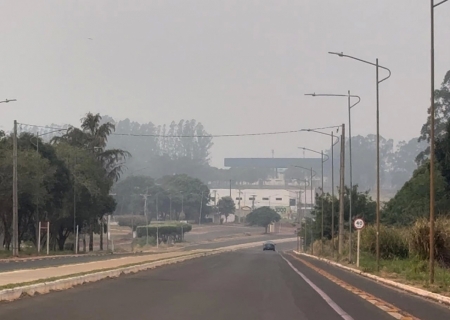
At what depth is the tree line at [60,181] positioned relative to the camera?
60.9m

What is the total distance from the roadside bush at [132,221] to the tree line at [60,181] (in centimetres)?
5158

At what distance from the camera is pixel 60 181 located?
69875mm

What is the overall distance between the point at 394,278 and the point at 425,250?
11.5 feet

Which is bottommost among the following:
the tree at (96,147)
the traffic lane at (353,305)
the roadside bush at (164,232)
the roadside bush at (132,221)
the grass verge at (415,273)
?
the roadside bush at (164,232)

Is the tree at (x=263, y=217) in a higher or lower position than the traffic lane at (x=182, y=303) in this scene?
lower

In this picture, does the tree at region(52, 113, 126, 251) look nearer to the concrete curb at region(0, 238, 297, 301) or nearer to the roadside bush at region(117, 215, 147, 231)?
the concrete curb at region(0, 238, 297, 301)

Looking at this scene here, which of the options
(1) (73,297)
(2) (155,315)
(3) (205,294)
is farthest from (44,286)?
Result: (2) (155,315)

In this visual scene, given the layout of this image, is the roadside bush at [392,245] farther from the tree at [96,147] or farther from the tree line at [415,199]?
the tree at [96,147]

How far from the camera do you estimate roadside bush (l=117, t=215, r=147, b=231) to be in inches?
5719

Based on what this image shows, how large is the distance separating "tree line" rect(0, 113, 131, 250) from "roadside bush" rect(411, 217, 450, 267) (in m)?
35.0

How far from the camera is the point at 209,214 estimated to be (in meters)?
188

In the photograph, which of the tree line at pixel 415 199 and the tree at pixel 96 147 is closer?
the tree line at pixel 415 199

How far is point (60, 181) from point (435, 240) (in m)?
43.8

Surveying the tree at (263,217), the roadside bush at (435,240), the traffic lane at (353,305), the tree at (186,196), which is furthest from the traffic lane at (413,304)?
the tree at (186,196)
